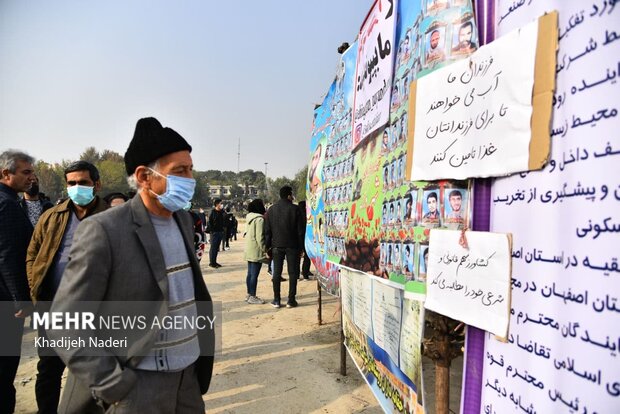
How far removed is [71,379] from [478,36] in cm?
234

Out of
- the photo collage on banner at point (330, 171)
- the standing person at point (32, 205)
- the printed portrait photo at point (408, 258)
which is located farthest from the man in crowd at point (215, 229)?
the printed portrait photo at point (408, 258)

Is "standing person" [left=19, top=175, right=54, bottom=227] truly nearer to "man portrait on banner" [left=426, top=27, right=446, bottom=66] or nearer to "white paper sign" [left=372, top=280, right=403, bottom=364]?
"white paper sign" [left=372, top=280, right=403, bottom=364]

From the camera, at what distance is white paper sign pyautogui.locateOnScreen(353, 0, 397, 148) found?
7.31 feet

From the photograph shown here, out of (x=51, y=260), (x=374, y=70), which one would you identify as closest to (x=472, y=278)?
(x=374, y=70)

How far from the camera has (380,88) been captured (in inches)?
93.7

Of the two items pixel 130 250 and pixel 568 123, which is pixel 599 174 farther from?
pixel 130 250

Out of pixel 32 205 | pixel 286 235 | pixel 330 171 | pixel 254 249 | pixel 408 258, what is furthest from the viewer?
pixel 254 249

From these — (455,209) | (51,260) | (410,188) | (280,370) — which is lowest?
(280,370)

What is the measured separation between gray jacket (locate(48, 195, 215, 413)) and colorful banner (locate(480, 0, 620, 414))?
1.47 meters

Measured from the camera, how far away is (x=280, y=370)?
4.05 metres

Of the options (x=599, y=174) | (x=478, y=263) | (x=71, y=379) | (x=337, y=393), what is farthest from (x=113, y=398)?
(x=337, y=393)

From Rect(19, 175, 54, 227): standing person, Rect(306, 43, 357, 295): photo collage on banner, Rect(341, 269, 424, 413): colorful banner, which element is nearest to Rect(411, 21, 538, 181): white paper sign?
Rect(341, 269, 424, 413): colorful banner

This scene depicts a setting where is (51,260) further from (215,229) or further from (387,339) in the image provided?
(215,229)

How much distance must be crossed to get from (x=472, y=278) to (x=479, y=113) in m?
0.66
